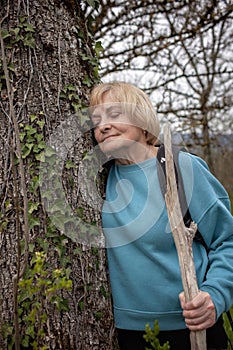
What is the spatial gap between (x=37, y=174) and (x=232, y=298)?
3.06ft

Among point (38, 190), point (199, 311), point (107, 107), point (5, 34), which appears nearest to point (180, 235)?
point (199, 311)

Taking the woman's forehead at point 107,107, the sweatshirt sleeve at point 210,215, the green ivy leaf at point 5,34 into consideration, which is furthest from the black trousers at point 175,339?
the green ivy leaf at point 5,34

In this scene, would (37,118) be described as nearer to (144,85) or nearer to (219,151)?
(144,85)

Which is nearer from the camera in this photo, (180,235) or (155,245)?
(180,235)

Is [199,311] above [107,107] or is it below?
below

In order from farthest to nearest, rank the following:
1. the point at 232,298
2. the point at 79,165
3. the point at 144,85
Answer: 1. the point at 144,85
2. the point at 79,165
3. the point at 232,298

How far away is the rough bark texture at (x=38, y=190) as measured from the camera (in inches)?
69.4

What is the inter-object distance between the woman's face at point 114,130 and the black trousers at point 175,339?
80 cm

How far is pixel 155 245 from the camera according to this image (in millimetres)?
1923

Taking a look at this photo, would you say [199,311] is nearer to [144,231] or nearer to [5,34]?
[144,231]

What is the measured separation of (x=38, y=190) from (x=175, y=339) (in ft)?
2.91

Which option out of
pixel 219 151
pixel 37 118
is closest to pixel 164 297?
pixel 37 118

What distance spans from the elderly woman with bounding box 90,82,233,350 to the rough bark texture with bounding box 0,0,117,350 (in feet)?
0.28

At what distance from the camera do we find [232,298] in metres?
1.83
